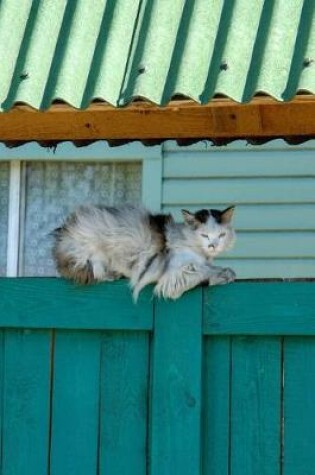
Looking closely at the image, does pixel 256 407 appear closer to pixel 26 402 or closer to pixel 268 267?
pixel 26 402

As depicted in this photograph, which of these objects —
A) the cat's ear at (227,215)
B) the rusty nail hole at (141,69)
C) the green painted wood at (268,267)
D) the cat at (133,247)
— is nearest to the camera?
the rusty nail hole at (141,69)

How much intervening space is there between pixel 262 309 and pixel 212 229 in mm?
1796

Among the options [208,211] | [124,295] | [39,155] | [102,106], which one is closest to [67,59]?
[102,106]

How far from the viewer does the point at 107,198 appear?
9.38 m

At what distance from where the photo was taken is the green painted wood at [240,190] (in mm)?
9078

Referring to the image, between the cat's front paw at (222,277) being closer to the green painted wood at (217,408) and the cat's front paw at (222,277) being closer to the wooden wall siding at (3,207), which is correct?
the green painted wood at (217,408)

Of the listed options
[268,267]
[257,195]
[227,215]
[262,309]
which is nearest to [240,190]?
[257,195]

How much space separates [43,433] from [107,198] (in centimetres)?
414

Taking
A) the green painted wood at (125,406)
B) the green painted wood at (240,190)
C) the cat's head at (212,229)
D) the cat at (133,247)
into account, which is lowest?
the green painted wood at (125,406)

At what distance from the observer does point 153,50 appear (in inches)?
225

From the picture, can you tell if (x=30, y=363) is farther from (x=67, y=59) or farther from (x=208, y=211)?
(x=208, y=211)

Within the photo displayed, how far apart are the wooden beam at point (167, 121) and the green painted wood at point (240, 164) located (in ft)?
10.8

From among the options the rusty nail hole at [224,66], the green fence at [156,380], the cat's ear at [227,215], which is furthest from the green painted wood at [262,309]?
the cat's ear at [227,215]

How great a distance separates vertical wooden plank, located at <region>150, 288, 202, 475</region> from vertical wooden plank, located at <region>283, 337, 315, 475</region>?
1.16 ft
